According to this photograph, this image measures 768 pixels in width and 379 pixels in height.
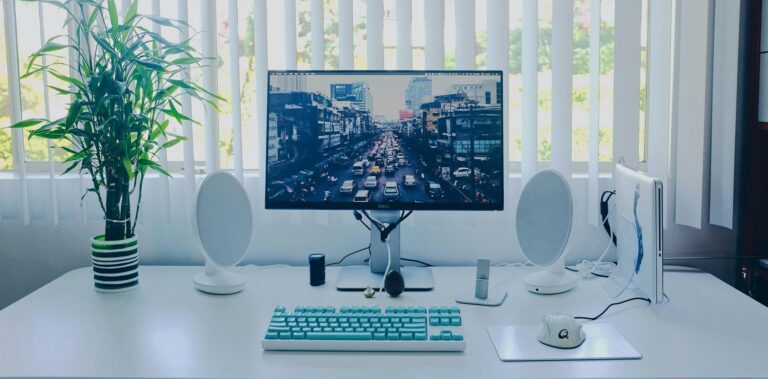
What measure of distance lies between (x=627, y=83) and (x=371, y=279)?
941 mm

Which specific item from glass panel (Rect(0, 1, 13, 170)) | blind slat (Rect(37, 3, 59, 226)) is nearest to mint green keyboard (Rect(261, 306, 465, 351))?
blind slat (Rect(37, 3, 59, 226))

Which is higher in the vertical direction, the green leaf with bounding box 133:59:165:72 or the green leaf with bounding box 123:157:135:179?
the green leaf with bounding box 133:59:165:72

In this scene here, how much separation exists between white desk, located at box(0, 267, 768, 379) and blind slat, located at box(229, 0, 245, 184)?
1.17 feet

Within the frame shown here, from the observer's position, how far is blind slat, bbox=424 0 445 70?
2057 mm

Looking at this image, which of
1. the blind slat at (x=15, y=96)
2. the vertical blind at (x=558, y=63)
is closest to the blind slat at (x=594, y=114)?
the vertical blind at (x=558, y=63)

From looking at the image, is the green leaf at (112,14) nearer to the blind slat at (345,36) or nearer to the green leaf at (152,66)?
the green leaf at (152,66)

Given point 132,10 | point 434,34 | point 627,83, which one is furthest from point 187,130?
point 627,83

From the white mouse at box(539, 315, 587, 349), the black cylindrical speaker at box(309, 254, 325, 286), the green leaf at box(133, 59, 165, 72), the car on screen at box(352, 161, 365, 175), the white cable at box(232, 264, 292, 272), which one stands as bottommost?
the white mouse at box(539, 315, 587, 349)

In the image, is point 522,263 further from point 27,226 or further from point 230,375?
point 27,226

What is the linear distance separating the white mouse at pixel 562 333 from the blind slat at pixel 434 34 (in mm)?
900

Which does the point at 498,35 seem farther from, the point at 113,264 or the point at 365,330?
the point at 113,264

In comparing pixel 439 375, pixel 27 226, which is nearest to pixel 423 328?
pixel 439 375

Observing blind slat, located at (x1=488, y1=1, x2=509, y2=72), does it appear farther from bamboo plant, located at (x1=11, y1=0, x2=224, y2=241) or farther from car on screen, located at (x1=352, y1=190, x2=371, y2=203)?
bamboo plant, located at (x1=11, y1=0, x2=224, y2=241)

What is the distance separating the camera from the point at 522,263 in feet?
7.02
